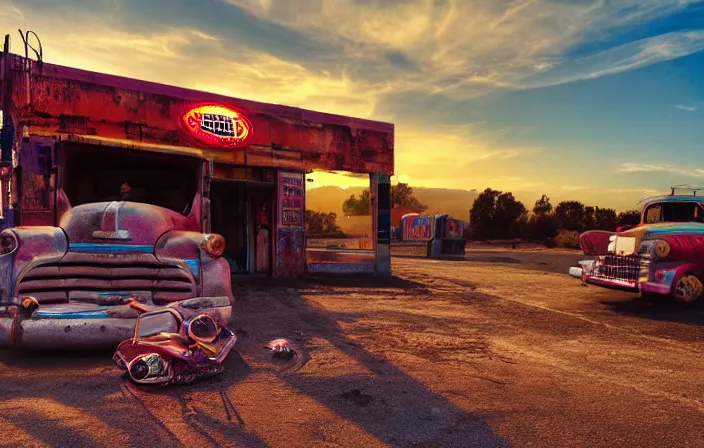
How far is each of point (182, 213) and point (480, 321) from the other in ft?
16.4

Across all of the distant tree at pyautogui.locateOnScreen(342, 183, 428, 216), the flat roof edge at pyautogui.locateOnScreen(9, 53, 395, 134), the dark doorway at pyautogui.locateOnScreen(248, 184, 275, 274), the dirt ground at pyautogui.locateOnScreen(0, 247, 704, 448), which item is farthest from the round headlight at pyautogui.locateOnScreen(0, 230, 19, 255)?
the distant tree at pyautogui.locateOnScreen(342, 183, 428, 216)

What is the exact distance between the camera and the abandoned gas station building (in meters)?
6.49

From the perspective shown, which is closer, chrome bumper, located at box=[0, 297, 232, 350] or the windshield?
chrome bumper, located at box=[0, 297, 232, 350]

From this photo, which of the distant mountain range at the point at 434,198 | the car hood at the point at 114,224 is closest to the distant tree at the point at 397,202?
the car hood at the point at 114,224

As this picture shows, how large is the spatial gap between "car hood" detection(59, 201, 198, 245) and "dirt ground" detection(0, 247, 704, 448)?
4.23ft

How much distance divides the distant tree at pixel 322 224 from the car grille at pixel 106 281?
38321 mm

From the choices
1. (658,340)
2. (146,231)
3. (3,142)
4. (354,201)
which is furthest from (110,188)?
(354,201)

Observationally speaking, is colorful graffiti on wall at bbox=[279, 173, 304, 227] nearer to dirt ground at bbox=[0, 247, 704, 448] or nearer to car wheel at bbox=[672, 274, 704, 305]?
dirt ground at bbox=[0, 247, 704, 448]

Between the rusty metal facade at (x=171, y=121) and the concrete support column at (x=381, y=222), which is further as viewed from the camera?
the concrete support column at (x=381, y=222)

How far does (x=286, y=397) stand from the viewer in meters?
3.98

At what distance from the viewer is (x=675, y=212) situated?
10.1m

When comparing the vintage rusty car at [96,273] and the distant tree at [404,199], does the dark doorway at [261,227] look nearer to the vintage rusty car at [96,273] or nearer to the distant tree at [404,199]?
the vintage rusty car at [96,273]

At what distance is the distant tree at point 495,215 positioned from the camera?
41094 millimetres

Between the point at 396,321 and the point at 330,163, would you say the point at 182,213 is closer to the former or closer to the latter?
the point at 396,321
